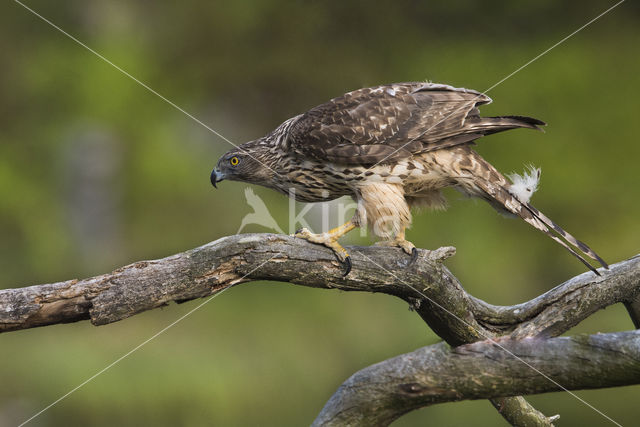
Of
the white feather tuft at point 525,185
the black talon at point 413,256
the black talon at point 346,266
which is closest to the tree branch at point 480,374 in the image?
the black talon at point 413,256

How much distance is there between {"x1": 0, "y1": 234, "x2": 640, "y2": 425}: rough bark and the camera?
5.88 ft

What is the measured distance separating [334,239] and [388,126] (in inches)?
21.9

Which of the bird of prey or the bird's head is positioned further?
the bird's head

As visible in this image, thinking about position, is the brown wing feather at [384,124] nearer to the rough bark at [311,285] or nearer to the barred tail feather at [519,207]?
the barred tail feather at [519,207]

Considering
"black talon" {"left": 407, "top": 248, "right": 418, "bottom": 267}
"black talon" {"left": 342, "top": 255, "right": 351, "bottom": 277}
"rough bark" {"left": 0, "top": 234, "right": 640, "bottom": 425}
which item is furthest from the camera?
"black talon" {"left": 407, "top": 248, "right": 418, "bottom": 267}

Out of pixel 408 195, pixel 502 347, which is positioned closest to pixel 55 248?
pixel 408 195

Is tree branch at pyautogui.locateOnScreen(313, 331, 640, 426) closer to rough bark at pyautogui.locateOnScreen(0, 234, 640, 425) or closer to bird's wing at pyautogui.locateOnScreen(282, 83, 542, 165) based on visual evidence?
rough bark at pyautogui.locateOnScreen(0, 234, 640, 425)

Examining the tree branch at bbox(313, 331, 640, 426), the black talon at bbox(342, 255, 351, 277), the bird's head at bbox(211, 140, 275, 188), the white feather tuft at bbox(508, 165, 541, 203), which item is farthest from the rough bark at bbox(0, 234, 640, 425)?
the bird's head at bbox(211, 140, 275, 188)

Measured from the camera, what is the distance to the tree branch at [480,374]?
1841mm

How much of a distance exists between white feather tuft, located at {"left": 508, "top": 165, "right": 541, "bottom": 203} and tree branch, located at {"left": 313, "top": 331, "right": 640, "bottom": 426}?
639mm

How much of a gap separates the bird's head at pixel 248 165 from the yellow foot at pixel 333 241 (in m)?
0.57

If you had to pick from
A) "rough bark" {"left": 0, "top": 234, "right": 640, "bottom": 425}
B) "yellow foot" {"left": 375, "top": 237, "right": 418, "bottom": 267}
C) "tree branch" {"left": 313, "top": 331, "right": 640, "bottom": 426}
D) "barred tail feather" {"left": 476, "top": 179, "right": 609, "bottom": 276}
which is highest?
"barred tail feather" {"left": 476, "top": 179, "right": 609, "bottom": 276}

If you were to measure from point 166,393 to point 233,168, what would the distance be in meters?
3.24

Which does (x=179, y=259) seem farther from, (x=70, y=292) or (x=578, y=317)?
(x=578, y=317)
